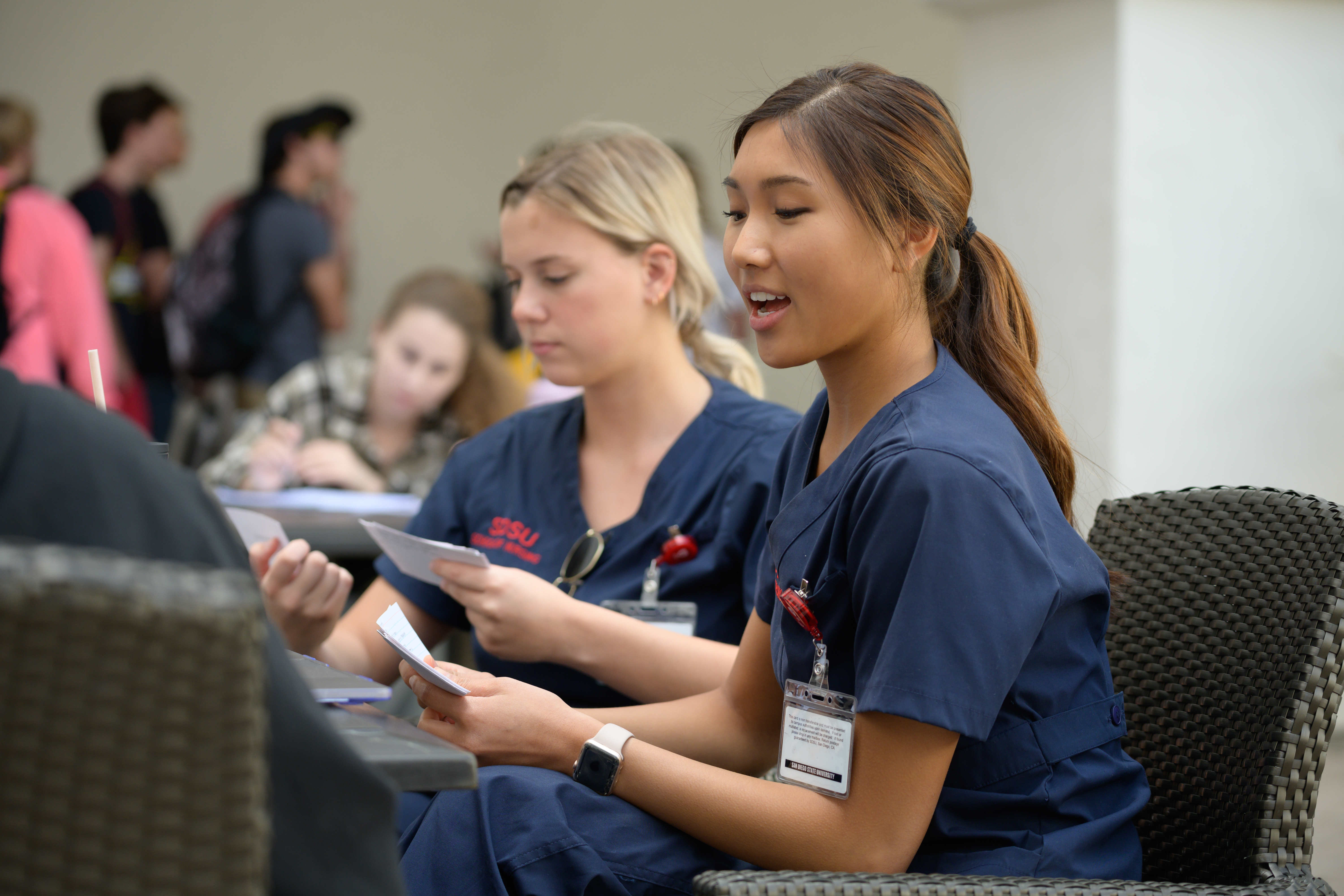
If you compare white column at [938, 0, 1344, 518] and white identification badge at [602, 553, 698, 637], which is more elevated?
white column at [938, 0, 1344, 518]

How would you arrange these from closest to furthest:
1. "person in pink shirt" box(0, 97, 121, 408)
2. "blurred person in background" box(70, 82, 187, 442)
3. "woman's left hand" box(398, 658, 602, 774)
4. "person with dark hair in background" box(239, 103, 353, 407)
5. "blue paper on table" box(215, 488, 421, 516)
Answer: "woman's left hand" box(398, 658, 602, 774) → "blue paper on table" box(215, 488, 421, 516) → "person in pink shirt" box(0, 97, 121, 408) → "person with dark hair in background" box(239, 103, 353, 407) → "blurred person in background" box(70, 82, 187, 442)

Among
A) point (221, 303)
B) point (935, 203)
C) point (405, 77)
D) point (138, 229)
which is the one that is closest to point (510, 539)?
point (935, 203)

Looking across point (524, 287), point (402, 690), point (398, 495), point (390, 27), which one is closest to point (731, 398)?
point (524, 287)

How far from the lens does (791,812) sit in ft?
A: 3.62

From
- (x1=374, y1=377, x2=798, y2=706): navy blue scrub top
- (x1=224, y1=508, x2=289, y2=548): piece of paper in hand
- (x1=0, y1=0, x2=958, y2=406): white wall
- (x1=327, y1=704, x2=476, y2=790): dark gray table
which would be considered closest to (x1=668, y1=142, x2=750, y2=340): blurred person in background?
(x1=0, y1=0, x2=958, y2=406): white wall

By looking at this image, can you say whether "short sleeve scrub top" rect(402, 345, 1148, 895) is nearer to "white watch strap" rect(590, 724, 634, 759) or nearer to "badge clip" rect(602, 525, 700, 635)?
"white watch strap" rect(590, 724, 634, 759)

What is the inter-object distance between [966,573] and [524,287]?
3.45ft

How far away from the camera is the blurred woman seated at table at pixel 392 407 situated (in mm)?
3846

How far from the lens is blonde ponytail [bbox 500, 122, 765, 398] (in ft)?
6.06

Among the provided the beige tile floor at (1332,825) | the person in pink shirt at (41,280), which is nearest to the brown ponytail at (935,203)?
the beige tile floor at (1332,825)

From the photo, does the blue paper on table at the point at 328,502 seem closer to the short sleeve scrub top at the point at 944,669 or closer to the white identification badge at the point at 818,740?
the short sleeve scrub top at the point at 944,669

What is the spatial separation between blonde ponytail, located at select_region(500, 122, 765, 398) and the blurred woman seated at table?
195 centimetres

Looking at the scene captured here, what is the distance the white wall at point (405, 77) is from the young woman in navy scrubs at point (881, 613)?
15.5 feet

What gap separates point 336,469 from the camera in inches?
151
